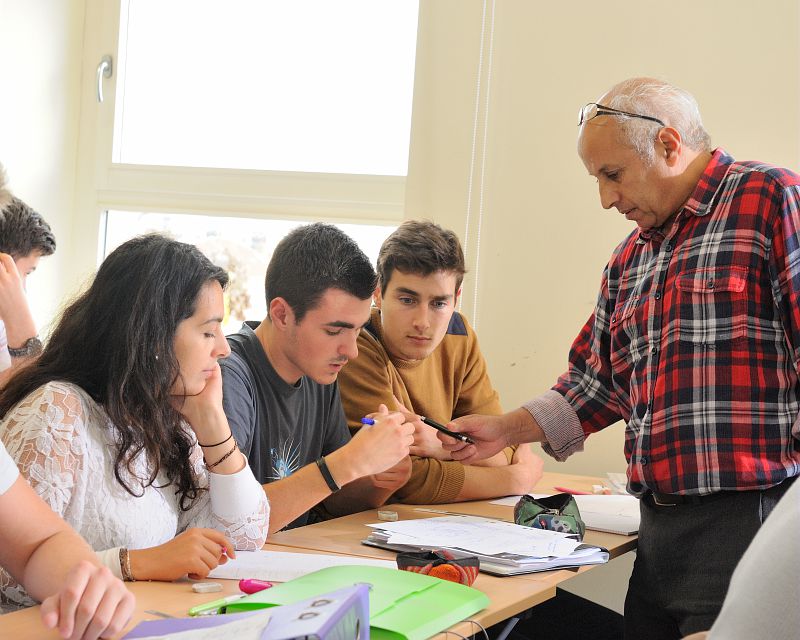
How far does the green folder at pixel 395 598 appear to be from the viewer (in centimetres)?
117

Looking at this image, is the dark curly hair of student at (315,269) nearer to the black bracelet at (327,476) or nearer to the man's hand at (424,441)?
the man's hand at (424,441)

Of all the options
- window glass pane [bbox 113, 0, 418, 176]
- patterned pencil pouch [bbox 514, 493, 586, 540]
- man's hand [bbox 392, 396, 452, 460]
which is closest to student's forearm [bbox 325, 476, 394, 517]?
man's hand [bbox 392, 396, 452, 460]

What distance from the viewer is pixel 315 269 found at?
2.13 meters

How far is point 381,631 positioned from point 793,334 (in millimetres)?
979

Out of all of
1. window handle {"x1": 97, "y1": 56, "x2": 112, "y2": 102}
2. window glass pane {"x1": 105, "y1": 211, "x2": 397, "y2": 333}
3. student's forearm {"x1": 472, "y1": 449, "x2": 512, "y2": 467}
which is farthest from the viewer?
window handle {"x1": 97, "y1": 56, "x2": 112, "y2": 102}

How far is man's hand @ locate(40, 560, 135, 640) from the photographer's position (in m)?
1.07

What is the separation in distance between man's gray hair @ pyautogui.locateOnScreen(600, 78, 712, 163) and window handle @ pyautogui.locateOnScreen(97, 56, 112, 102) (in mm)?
2534

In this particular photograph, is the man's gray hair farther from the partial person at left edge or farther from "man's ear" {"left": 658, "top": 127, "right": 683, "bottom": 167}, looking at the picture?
the partial person at left edge

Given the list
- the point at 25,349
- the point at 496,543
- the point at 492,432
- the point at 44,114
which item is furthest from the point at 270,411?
the point at 44,114

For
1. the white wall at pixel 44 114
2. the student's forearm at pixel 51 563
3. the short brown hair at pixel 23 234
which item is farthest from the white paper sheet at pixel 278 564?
the white wall at pixel 44 114

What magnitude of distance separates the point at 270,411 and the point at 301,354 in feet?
0.48

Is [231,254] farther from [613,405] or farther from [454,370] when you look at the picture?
[613,405]

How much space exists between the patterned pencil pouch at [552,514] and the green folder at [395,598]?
0.54 meters

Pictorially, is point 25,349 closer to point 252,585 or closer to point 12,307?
point 12,307
